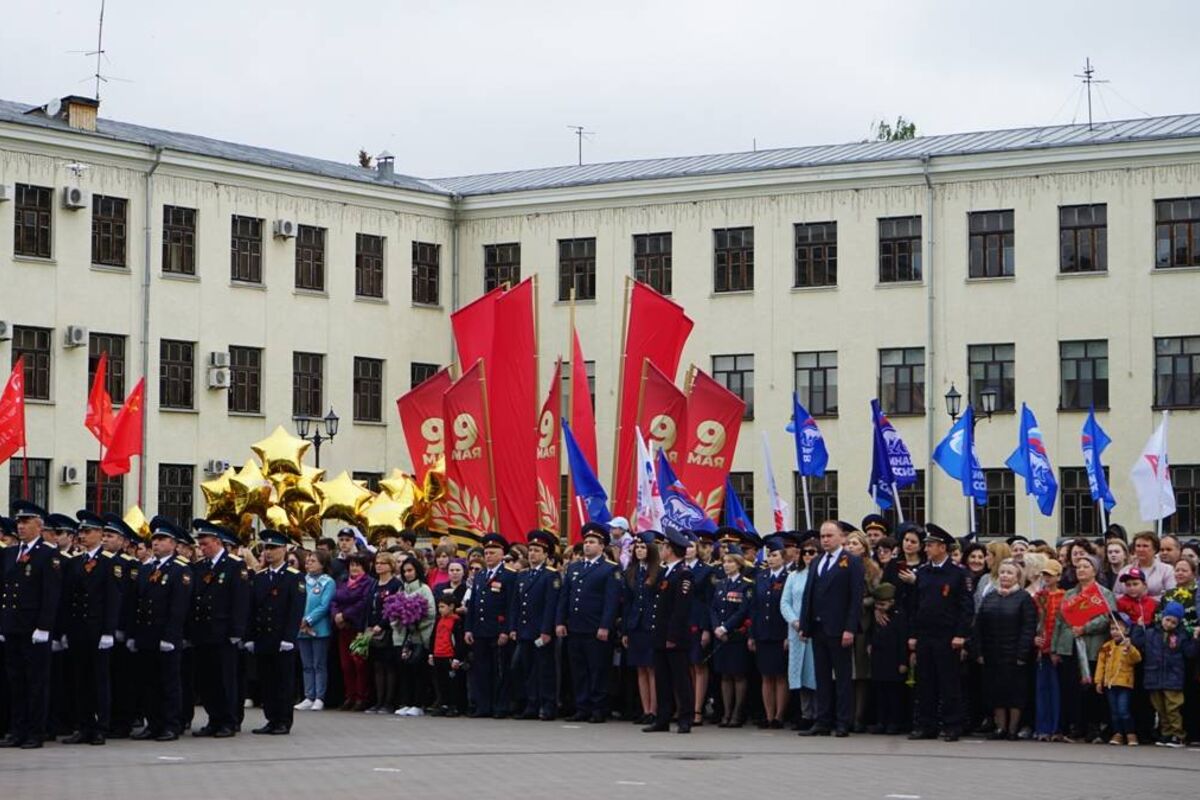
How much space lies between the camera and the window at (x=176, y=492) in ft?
142

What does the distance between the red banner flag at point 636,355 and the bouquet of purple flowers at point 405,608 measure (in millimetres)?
7400

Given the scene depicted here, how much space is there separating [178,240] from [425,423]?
12.5m

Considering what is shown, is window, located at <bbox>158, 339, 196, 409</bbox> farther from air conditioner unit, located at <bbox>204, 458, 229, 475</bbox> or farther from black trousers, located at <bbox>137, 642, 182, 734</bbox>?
black trousers, located at <bbox>137, 642, 182, 734</bbox>

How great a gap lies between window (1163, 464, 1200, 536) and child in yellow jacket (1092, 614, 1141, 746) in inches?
897

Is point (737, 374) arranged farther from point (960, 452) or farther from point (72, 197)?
point (960, 452)

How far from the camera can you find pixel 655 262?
4650 cm

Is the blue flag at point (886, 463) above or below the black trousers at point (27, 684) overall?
above

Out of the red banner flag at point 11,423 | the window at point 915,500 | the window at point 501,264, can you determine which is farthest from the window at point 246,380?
the window at point 915,500

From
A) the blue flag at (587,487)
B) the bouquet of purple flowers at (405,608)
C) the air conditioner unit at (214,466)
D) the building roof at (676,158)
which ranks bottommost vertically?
the bouquet of purple flowers at (405,608)

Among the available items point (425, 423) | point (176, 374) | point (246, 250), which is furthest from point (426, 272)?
point (425, 423)

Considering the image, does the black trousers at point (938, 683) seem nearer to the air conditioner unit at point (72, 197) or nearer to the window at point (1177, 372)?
the window at point (1177, 372)

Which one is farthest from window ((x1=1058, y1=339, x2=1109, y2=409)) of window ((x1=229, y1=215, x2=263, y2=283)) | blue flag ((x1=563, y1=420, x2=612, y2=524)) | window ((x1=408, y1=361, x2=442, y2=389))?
blue flag ((x1=563, y1=420, x2=612, y2=524))

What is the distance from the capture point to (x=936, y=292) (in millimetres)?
43969

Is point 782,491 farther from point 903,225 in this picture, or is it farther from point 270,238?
point 270,238
